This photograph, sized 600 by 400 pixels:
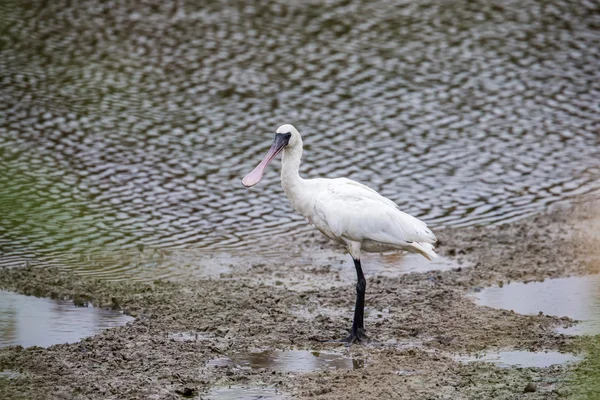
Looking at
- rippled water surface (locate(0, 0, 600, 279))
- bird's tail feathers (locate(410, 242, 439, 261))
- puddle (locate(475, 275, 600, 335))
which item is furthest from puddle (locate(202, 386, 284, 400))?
puddle (locate(475, 275, 600, 335))

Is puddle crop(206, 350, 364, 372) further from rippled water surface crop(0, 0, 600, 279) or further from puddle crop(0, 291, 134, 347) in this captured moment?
rippled water surface crop(0, 0, 600, 279)

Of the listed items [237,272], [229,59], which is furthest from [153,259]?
[229,59]

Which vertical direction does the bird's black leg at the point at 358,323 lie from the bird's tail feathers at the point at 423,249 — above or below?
below

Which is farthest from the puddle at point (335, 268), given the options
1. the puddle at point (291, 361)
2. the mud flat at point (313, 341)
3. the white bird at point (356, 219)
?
the puddle at point (291, 361)

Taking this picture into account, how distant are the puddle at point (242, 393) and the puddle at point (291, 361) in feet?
1.71

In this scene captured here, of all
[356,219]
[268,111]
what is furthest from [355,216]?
[268,111]

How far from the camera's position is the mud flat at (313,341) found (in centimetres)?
796

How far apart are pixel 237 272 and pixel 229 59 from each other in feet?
30.9

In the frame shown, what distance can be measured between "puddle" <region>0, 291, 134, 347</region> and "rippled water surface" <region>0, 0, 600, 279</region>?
0.73m

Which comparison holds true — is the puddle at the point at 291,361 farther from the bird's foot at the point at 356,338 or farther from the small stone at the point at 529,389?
the small stone at the point at 529,389

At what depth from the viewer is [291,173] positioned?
9828mm

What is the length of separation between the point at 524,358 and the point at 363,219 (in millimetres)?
1928

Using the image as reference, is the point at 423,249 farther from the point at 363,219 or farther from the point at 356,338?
the point at 356,338

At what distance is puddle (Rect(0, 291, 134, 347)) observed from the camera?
921 cm
